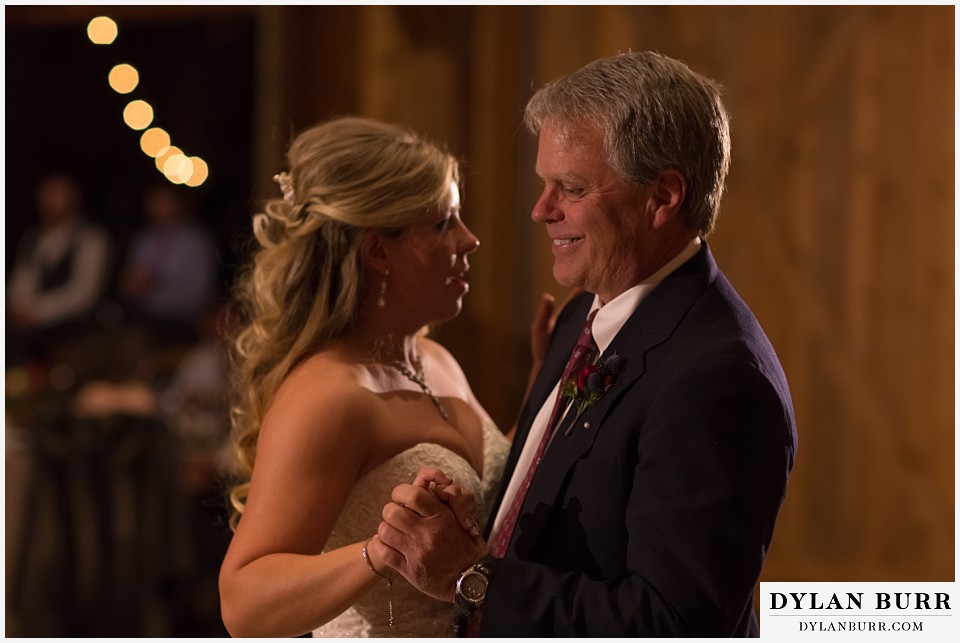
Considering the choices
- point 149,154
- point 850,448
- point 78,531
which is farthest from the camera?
point 149,154

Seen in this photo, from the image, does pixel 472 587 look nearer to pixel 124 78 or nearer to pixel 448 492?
pixel 448 492

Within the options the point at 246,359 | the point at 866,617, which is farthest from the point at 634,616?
the point at 246,359

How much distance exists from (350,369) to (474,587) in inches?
25.6

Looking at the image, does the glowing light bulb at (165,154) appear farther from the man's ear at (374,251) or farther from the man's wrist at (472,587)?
the man's wrist at (472,587)

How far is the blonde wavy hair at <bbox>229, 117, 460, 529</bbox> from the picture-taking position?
2445 millimetres

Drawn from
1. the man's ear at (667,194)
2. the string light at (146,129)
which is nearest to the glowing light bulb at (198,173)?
the string light at (146,129)

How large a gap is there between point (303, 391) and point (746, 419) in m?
0.94

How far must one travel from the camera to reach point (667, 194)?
6.64 feet

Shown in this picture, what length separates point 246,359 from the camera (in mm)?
2604

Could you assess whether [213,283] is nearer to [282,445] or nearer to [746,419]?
[282,445]

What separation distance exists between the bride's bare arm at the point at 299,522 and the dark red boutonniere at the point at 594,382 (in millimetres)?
470

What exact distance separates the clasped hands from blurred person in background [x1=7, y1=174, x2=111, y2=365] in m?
7.14

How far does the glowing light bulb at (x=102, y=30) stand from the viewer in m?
9.59

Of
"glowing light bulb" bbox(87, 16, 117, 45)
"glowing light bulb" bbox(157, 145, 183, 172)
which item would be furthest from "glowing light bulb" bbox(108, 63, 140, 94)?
"glowing light bulb" bbox(157, 145, 183, 172)
